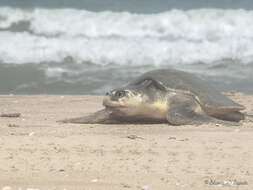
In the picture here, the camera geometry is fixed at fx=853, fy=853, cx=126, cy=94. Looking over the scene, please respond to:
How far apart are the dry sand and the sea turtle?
32cm

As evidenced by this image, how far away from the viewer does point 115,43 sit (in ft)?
63.7

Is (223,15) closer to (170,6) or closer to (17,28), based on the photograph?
(170,6)

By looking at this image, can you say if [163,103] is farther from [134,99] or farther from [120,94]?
[120,94]

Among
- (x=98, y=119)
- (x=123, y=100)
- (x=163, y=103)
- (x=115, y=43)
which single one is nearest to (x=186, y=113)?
(x=163, y=103)

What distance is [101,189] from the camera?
5770 mm

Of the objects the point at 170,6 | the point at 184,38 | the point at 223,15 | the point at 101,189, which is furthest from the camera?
the point at 170,6

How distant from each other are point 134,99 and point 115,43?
983cm

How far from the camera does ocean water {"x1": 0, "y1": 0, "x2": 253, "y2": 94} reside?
1497cm

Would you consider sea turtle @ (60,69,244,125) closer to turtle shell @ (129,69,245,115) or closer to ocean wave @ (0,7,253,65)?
turtle shell @ (129,69,245,115)

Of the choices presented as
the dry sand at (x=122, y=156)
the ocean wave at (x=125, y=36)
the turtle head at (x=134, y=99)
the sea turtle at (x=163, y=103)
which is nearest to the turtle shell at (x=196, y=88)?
the sea turtle at (x=163, y=103)

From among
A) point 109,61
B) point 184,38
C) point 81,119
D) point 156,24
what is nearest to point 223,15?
point 156,24

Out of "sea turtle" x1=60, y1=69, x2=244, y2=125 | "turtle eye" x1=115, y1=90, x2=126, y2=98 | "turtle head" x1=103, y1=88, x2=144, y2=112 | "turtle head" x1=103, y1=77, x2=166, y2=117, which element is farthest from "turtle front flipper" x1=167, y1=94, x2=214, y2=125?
"turtle eye" x1=115, y1=90, x2=126, y2=98

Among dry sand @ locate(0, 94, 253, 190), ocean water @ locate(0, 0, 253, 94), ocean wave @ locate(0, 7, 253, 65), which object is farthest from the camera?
ocean wave @ locate(0, 7, 253, 65)

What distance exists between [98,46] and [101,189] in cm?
1318
